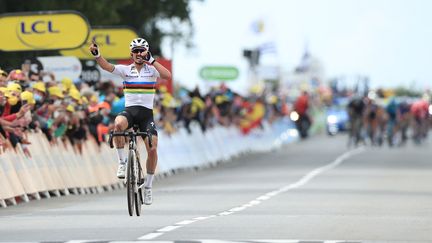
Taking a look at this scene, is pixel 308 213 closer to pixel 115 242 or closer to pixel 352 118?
pixel 115 242

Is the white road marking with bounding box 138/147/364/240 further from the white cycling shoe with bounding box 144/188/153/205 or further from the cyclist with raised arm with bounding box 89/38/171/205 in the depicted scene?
the cyclist with raised arm with bounding box 89/38/171/205

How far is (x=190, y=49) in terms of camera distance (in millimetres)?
67875

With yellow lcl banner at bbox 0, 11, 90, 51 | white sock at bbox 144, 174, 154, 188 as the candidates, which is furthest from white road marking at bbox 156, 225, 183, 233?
yellow lcl banner at bbox 0, 11, 90, 51

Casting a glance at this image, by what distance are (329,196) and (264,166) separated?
15.6 m

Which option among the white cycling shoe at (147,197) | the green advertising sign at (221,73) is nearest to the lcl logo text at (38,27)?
the white cycling shoe at (147,197)

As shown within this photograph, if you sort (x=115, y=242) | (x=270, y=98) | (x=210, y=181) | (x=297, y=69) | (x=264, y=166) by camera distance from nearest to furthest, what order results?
(x=115, y=242)
(x=210, y=181)
(x=264, y=166)
(x=270, y=98)
(x=297, y=69)

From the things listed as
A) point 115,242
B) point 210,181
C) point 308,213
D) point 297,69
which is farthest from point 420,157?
point 297,69

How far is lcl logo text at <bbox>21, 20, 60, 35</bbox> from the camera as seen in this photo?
31.9 m

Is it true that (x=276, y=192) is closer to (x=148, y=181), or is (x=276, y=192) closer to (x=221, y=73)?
(x=148, y=181)

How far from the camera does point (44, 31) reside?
32000mm

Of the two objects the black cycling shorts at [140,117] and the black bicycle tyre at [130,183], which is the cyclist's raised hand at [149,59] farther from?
the black bicycle tyre at [130,183]

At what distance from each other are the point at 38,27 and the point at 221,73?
23780mm

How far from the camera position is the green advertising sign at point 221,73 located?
181 feet

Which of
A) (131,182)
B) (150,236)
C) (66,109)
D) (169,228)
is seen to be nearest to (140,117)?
(131,182)
